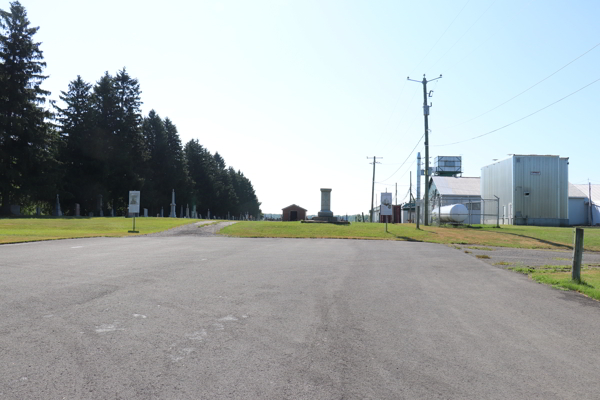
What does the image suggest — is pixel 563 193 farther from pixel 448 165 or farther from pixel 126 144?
pixel 126 144

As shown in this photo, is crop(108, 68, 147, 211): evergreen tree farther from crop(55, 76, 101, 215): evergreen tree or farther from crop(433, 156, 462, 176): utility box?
crop(433, 156, 462, 176): utility box

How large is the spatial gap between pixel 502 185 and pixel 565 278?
117ft

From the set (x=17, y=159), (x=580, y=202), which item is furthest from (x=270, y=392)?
(x=580, y=202)

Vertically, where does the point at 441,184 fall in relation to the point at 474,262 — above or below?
above

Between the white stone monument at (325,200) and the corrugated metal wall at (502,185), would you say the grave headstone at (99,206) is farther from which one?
the corrugated metal wall at (502,185)

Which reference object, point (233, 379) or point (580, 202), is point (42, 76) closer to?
point (233, 379)

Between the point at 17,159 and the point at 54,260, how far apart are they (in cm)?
3842

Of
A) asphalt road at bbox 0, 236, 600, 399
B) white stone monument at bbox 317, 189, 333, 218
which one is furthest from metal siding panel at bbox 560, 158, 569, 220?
asphalt road at bbox 0, 236, 600, 399

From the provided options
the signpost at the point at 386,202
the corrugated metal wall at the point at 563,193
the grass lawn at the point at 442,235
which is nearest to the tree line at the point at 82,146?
the grass lawn at the point at 442,235

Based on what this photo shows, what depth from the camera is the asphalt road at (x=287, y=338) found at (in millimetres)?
3586

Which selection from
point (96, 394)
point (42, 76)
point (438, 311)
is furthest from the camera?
point (42, 76)

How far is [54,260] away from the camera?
11.8 meters

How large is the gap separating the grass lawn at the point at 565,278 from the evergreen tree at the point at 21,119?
45.3 meters

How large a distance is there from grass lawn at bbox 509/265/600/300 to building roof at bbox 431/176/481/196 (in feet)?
133
